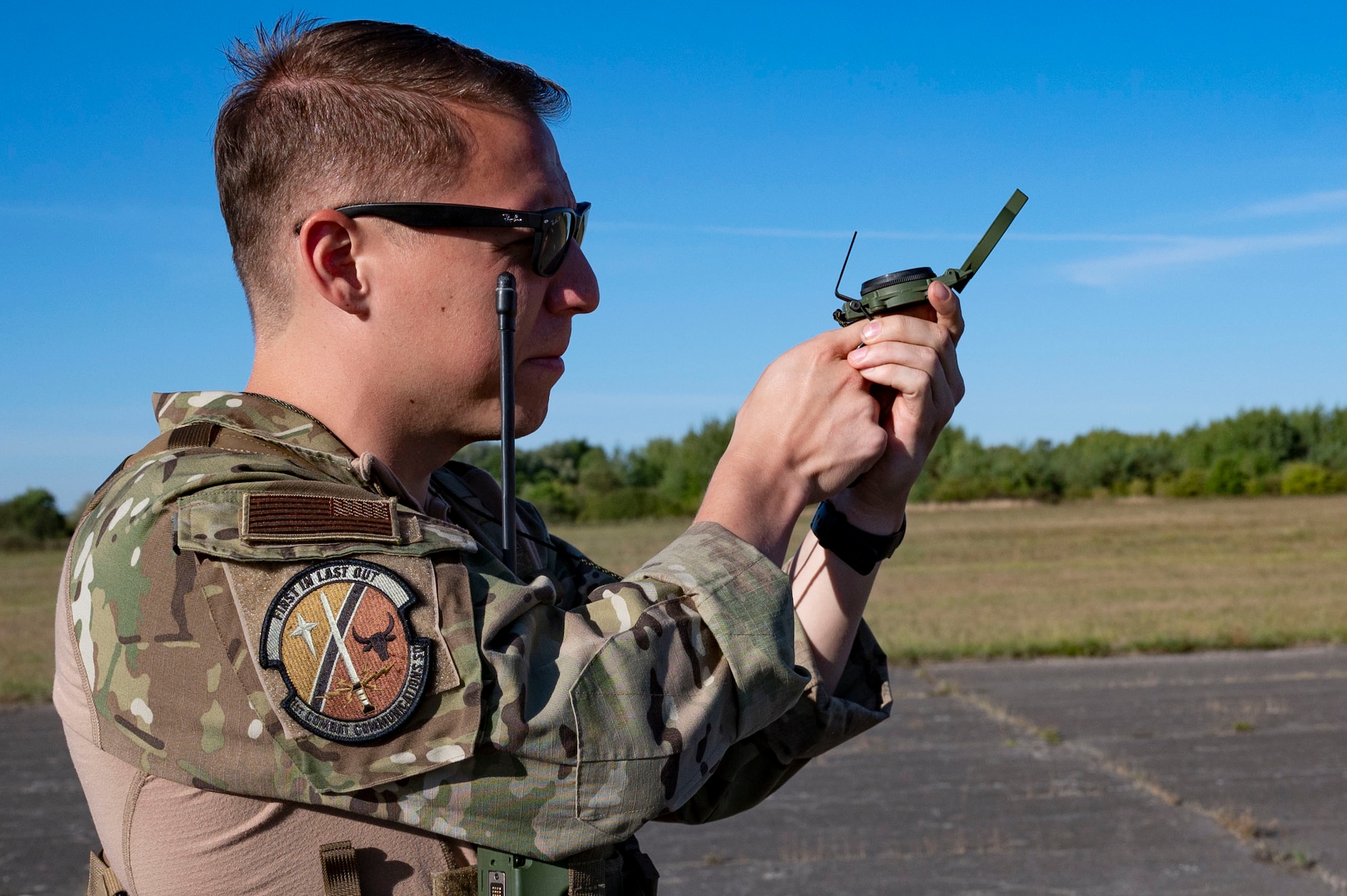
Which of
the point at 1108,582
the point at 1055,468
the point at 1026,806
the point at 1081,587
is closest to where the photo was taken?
the point at 1026,806

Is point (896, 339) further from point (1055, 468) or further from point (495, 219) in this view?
point (1055, 468)

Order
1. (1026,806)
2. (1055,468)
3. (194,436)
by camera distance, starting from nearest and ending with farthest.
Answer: (194,436), (1026,806), (1055,468)

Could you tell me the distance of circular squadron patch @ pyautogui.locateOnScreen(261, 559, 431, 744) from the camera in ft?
3.86

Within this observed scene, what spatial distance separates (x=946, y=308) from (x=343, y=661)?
40.0 inches

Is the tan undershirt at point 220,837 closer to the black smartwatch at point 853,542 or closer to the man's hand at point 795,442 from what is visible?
the man's hand at point 795,442

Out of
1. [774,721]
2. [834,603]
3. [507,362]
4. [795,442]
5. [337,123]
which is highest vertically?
[337,123]

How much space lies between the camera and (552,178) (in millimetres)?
1693

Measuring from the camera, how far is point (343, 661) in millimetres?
1181

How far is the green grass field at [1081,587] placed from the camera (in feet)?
43.5

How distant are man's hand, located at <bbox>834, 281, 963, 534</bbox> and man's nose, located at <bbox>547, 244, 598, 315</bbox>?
0.38 m

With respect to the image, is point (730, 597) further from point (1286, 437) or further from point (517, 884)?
point (1286, 437)

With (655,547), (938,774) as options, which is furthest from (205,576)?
(655,547)

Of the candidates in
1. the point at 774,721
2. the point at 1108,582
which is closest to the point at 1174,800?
the point at 774,721

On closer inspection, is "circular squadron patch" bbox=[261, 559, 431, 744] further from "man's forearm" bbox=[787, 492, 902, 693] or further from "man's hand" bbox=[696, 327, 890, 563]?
"man's forearm" bbox=[787, 492, 902, 693]
